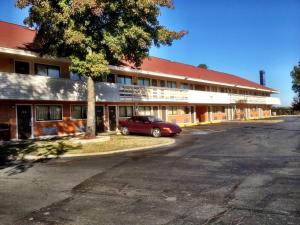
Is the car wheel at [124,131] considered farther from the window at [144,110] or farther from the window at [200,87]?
the window at [200,87]

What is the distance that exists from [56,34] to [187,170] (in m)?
12.1

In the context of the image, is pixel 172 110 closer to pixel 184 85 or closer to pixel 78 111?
pixel 184 85

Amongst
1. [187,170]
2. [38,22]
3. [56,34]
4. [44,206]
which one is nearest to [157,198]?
[44,206]

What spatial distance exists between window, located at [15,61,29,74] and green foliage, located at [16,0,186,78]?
233cm

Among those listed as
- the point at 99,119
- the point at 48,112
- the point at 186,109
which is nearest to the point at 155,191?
the point at 48,112

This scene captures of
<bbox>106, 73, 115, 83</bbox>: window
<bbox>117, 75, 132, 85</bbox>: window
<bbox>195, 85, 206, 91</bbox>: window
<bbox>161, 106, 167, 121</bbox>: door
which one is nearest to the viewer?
<bbox>106, 73, 115, 83</bbox>: window

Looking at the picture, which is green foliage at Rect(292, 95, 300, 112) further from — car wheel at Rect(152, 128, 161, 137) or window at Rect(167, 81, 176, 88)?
car wheel at Rect(152, 128, 161, 137)

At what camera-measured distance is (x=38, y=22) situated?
65.5 ft

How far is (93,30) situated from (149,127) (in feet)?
27.2

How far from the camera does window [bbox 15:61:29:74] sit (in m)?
22.4

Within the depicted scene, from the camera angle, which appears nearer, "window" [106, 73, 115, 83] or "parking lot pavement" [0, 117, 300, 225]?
"parking lot pavement" [0, 117, 300, 225]

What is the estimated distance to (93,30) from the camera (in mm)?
20203

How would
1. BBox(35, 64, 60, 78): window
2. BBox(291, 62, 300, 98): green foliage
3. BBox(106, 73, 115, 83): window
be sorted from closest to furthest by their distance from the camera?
BBox(35, 64, 60, 78): window
BBox(106, 73, 115, 83): window
BBox(291, 62, 300, 98): green foliage

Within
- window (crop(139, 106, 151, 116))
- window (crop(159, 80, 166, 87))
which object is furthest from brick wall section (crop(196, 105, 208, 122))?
window (crop(139, 106, 151, 116))
